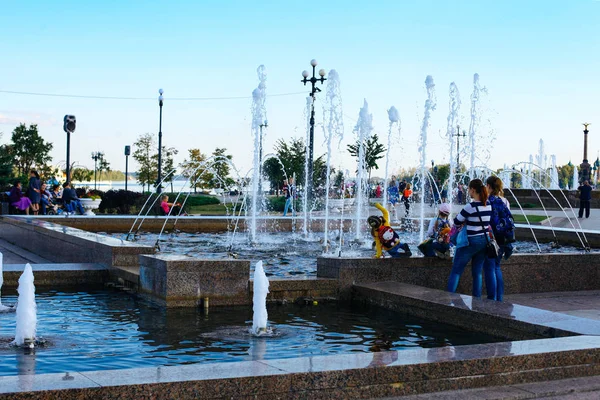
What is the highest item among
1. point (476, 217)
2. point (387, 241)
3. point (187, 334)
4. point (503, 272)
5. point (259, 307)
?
point (476, 217)

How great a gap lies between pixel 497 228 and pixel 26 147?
5868cm

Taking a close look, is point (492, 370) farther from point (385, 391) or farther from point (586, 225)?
point (586, 225)

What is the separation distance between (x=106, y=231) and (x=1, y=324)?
1239 centimetres

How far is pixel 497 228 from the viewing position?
8.43 metres

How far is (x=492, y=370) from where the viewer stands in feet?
16.5

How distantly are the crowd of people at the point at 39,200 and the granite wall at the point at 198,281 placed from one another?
13.8 meters

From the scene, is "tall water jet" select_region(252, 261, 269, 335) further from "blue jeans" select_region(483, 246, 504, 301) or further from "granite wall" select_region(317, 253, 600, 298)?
"blue jeans" select_region(483, 246, 504, 301)

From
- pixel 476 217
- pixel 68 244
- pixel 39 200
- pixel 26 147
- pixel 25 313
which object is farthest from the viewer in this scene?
pixel 26 147

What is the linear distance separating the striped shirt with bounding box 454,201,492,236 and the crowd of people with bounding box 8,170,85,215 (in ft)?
50.6

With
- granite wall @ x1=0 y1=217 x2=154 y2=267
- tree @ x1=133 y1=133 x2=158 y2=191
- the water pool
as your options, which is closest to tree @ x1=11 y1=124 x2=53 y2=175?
tree @ x1=133 y1=133 x2=158 y2=191

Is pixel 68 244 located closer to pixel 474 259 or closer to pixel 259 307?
pixel 259 307

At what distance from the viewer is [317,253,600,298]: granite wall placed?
356 inches

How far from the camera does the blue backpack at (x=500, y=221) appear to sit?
8.41 metres

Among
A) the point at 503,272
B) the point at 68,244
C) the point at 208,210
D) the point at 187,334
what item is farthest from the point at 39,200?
the point at 187,334
